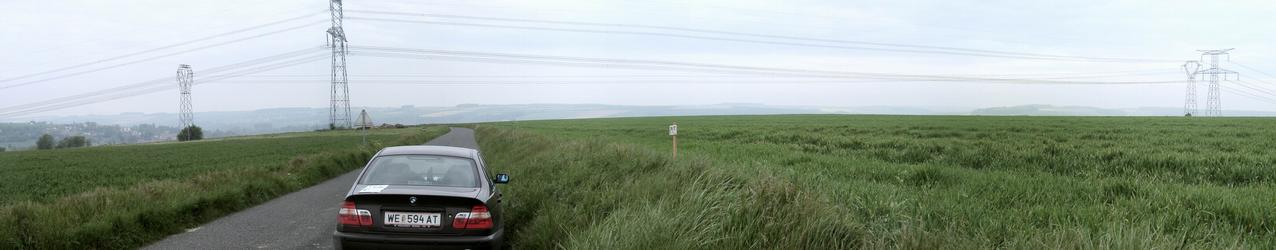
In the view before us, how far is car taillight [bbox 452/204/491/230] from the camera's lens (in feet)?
18.2

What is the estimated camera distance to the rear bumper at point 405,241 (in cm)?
548

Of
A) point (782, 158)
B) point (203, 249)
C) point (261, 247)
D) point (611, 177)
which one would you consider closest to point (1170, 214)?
point (611, 177)

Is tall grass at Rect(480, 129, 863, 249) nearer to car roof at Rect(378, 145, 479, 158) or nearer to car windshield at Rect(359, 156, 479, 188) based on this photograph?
car windshield at Rect(359, 156, 479, 188)

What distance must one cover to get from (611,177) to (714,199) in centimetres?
341

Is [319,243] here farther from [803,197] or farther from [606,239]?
→ [803,197]

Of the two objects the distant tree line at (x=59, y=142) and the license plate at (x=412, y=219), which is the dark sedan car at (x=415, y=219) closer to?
the license plate at (x=412, y=219)

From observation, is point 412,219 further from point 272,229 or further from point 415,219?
point 272,229

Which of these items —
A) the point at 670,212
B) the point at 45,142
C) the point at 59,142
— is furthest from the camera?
the point at 59,142

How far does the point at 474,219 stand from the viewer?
219 inches

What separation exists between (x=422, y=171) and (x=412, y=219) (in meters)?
1.10

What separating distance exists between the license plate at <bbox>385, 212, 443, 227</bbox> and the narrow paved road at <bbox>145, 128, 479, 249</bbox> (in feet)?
7.80

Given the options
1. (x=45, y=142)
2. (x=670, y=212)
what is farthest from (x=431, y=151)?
(x=45, y=142)

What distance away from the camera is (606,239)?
A: 480 centimetres

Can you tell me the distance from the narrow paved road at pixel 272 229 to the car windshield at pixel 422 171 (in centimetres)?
166
